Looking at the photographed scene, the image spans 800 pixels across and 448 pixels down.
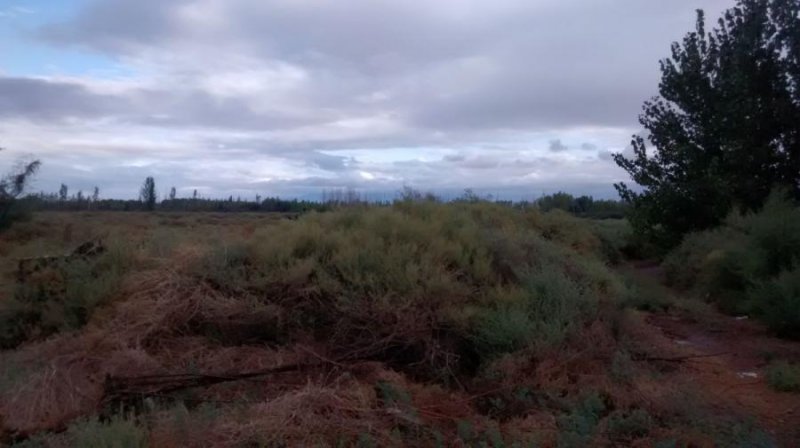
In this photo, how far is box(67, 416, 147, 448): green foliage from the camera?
6609 millimetres

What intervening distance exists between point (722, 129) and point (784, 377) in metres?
16.0

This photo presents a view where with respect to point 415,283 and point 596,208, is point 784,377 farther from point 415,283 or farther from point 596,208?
point 596,208

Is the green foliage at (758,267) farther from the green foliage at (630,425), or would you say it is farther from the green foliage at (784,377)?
the green foliage at (630,425)

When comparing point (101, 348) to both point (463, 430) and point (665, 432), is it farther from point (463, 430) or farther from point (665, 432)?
point (665, 432)

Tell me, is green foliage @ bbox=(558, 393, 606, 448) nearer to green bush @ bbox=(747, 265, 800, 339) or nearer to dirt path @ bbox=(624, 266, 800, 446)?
dirt path @ bbox=(624, 266, 800, 446)

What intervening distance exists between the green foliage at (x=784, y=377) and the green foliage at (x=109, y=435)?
709 centimetres

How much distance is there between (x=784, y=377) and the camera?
1023cm

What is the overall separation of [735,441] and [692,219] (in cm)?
2017

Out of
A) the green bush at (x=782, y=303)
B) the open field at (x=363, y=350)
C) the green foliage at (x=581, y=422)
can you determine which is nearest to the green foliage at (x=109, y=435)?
the open field at (x=363, y=350)

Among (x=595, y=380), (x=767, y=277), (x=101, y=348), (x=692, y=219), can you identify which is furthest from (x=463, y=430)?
(x=692, y=219)

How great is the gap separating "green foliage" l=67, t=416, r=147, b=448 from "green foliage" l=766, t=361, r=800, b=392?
709 cm

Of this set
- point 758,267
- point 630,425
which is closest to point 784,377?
point 630,425

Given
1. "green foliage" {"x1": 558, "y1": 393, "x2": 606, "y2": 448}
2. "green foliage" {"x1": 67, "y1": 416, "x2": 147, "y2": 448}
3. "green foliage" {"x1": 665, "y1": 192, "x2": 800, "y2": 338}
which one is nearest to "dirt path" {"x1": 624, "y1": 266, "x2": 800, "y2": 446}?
"green foliage" {"x1": 665, "y1": 192, "x2": 800, "y2": 338}

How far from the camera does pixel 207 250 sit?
12.5 meters
